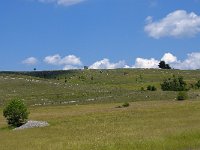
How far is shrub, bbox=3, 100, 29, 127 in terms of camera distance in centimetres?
7275

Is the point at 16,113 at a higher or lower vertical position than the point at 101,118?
higher

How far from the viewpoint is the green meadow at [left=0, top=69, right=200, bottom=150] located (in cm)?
3894

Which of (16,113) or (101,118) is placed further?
(101,118)

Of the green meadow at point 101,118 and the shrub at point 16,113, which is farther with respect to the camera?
the shrub at point 16,113

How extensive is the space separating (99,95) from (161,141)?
116270 mm

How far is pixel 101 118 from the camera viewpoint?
243ft

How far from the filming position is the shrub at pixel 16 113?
72.8 metres

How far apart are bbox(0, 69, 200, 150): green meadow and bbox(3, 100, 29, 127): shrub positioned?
177cm

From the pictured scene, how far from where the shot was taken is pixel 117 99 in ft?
444

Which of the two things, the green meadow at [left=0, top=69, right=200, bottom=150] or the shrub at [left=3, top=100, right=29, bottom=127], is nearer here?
the green meadow at [left=0, top=69, right=200, bottom=150]

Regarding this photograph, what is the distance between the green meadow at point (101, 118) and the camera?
128ft

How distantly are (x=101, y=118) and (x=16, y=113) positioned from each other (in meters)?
12.9

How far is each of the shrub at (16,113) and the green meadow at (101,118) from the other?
1.77m

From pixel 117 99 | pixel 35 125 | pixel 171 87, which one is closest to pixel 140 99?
pixel 117 99
